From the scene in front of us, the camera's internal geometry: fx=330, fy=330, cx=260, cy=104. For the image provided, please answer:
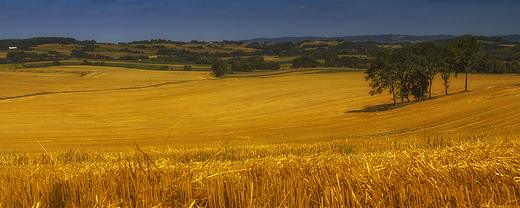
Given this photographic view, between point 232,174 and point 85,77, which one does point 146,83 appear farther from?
point 232,174

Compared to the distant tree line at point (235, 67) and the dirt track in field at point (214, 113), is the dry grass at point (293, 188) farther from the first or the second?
the distant tree line at point (235, 67)

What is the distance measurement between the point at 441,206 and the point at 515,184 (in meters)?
0.66

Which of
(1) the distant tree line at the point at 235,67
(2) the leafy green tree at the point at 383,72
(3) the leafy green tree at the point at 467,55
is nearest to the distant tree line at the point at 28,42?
(1) the distant tree line at the point at 235,67

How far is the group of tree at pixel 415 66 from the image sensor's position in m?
31.6

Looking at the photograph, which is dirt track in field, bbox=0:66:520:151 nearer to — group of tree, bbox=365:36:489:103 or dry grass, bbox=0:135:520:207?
group of tree, bbox=365:36:489:103

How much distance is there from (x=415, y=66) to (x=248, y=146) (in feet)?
95.0

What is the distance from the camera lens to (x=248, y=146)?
7.71m

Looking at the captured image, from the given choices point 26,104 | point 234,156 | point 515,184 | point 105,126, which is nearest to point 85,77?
point 26,104

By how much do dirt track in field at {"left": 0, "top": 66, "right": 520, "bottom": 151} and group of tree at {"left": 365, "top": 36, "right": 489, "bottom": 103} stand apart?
2385mm

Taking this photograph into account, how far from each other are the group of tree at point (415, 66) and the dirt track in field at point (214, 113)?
7.83 feet

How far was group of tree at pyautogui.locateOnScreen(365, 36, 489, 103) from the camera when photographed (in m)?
31.6

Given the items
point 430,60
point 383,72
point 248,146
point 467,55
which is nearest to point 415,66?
point 383,72

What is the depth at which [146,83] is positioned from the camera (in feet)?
231

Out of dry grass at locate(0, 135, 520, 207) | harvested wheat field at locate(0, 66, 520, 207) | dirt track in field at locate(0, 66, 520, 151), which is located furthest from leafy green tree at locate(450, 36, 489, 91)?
dry grass at locate(0, 135, 520, 207)
